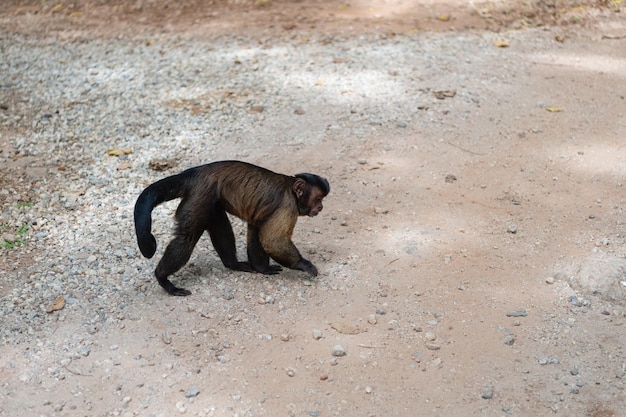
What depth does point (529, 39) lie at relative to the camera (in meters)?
10.2

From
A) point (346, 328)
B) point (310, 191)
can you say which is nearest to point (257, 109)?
point (310, 191)

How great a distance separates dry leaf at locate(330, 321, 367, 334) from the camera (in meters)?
4.95

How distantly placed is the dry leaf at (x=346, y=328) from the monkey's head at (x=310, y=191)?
871 millimetres

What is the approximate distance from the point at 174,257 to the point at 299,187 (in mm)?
1009

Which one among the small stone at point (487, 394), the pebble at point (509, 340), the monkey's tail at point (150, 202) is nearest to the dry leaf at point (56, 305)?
the monkey's tail at point (150, 202)

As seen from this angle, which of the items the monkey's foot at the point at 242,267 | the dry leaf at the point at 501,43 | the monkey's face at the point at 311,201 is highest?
the monkey's face at the point at 311,201

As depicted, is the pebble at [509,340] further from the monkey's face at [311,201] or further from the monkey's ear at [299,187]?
the monkey's ear at [299,187]

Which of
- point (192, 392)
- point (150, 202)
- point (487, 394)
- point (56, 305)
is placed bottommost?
point (487, 394)

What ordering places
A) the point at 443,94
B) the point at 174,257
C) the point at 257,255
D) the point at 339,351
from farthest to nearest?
the point at 443,94
the point at 257,255
the point at 174,257
the point at 339,351

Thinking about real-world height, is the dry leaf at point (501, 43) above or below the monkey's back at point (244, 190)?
below

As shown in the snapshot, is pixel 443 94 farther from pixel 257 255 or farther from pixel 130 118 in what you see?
pixel 257 255

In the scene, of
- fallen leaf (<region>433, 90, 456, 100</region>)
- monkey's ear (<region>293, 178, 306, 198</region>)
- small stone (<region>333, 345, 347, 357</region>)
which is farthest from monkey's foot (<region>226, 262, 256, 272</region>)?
fallen leaf (<region>433, 90, 456, 100</region>)

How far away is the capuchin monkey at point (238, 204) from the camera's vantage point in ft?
17.0

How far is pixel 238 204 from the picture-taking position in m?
5.29
